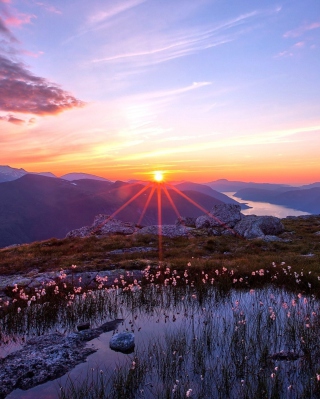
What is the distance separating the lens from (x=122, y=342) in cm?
939

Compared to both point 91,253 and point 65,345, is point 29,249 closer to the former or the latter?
point 91,253

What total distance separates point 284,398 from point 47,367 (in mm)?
5951

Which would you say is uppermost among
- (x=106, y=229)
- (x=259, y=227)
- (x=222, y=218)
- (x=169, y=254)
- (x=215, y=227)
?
(x=222, y=218)

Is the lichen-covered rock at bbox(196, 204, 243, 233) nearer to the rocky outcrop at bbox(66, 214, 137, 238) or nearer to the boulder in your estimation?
the boulder

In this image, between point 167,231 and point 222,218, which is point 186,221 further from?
point 167,231

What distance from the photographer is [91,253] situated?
90.0 ft

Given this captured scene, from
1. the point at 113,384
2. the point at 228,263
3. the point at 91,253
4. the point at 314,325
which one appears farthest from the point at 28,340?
the point at 91,253

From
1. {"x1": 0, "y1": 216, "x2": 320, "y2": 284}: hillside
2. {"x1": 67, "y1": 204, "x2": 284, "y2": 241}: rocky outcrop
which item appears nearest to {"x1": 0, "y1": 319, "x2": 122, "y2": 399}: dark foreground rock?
{"x1": 0, "y1": 216, "x2": 320, "y2": 284}: hillside

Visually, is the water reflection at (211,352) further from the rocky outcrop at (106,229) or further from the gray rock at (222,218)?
the gray rock at (222,218)

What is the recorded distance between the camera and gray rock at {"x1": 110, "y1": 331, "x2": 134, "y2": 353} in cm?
927

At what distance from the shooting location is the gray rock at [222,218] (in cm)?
4000

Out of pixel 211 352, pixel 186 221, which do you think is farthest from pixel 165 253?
pixel 186 221

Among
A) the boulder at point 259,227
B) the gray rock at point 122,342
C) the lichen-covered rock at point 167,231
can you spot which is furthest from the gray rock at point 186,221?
the gray rock at point 122,342

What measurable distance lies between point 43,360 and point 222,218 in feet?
112
